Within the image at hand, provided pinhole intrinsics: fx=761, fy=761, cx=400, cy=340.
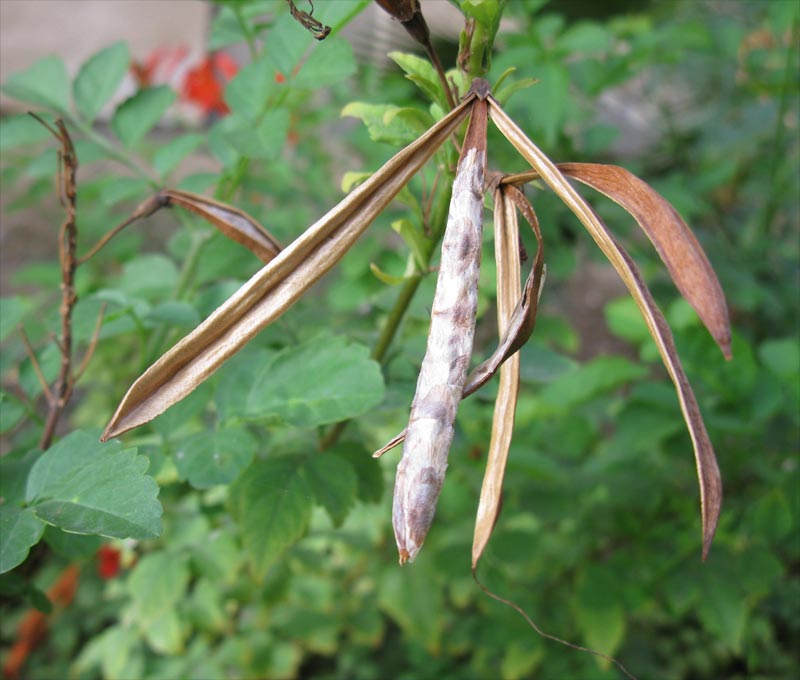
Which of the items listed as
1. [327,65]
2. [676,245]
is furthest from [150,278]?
[676,245]

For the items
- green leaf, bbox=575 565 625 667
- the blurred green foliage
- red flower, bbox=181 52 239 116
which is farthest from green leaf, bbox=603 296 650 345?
red flower, bbox=181 52 239 116

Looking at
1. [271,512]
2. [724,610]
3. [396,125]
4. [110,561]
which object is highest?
[396,125]

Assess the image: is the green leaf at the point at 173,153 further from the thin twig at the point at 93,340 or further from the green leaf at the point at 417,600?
the green leaf at the point at 417,600

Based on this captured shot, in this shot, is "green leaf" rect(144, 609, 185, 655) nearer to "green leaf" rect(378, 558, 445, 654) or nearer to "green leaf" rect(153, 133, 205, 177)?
"green leaf" rect(378, 558, 445, 654)

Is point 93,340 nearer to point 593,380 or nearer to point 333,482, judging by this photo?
point 333,482

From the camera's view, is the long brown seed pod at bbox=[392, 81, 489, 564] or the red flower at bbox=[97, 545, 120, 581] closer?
the long brown seed pod at bbox=[392, 81, 489, 564]

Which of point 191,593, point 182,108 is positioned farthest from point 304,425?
point 182,108
